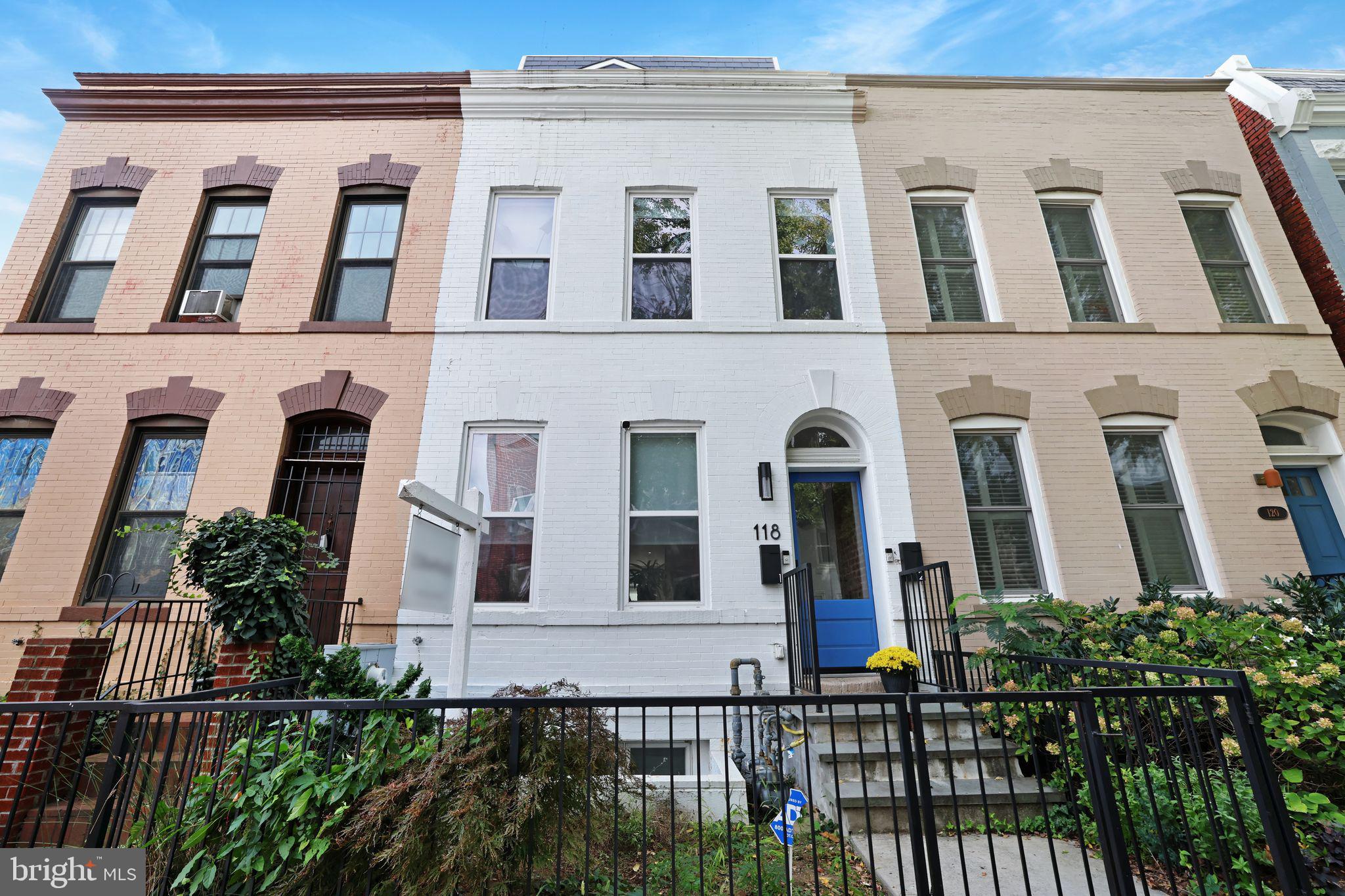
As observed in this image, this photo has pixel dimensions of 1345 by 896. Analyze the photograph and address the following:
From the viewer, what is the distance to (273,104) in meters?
8.44

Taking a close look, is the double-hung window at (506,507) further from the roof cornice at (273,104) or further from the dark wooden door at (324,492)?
the roof cornice at (273,104)

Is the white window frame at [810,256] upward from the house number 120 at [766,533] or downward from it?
upward

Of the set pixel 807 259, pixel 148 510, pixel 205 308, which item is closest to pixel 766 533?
pixel 807 259

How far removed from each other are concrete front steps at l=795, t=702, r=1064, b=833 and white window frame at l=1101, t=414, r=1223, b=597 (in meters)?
3.16

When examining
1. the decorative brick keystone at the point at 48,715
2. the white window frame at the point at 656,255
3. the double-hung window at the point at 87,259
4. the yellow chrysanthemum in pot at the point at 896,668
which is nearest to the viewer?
the decorative brick keystone at the point at 48,715

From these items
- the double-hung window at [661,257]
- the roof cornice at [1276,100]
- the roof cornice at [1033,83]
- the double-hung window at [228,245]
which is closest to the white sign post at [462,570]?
the double-hung window at [661,257]

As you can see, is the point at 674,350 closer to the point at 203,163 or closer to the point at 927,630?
the point at 927,630

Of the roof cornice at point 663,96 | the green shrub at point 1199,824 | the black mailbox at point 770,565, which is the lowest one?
the green shrub at point 1199,824

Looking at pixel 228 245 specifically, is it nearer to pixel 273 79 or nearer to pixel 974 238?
pixel 273 79

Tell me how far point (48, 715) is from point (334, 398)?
11.8ft

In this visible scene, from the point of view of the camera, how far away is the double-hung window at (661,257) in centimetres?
777

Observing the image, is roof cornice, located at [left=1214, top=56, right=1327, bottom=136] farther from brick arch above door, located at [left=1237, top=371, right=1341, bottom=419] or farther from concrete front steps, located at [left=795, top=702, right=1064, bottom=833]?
concrete front steps, located at [left=795, top=702, right=1064, bottom=833]

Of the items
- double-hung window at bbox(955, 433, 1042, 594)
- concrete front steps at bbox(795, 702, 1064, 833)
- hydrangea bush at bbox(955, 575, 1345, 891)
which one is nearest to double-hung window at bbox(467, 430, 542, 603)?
concrete front steps at bbox(795, 702, 1064, 833)

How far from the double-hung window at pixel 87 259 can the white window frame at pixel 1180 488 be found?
12027mm
